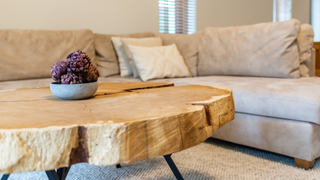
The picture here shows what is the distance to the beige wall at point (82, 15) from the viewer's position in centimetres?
233

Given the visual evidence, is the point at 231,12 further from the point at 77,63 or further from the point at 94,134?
the point at 94,134

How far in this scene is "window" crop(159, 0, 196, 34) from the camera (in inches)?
135

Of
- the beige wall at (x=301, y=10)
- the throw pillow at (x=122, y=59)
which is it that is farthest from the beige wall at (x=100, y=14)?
the beige wall at (x=301, y=10)

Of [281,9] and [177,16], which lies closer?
[177,16]

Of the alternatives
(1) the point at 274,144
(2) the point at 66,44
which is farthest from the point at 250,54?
(2) the point at 66,44

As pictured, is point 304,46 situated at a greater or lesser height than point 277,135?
greater

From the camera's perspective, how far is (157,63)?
7.16 feet

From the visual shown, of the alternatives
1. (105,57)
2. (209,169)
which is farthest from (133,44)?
(209,169)

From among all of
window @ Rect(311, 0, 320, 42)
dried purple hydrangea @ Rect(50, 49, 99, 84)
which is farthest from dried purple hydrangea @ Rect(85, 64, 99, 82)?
window @ Rect(311, 0, 320, 42)

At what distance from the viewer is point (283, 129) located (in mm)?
1391

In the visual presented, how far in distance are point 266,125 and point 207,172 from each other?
0.45 metres

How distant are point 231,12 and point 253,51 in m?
2.23

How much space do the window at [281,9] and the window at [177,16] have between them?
89.3 inches

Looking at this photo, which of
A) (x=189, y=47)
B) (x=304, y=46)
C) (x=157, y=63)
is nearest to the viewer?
(x=304, y=46)
